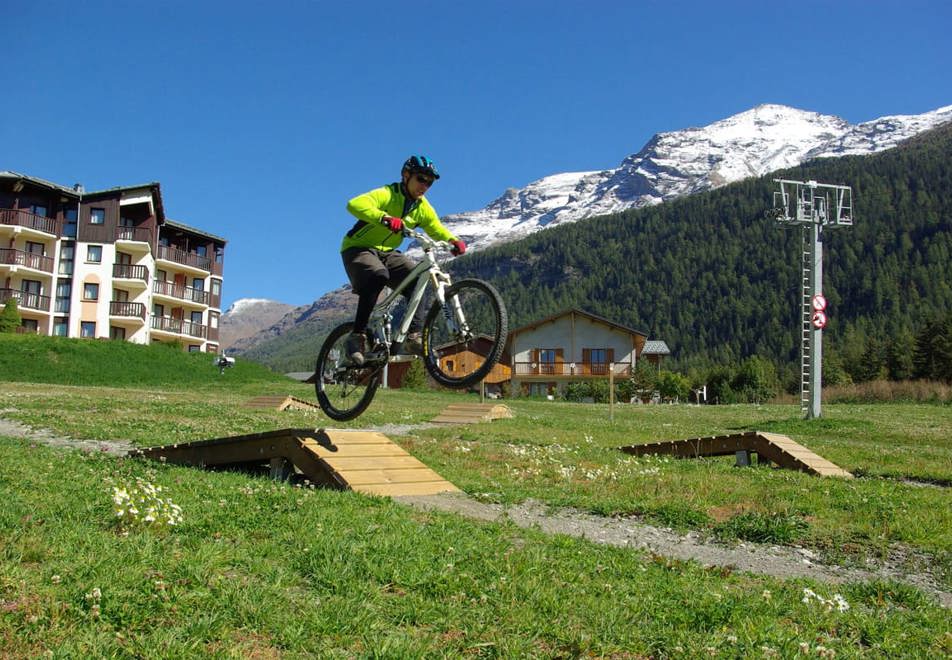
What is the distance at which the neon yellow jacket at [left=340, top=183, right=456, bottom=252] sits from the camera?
30.3 feet

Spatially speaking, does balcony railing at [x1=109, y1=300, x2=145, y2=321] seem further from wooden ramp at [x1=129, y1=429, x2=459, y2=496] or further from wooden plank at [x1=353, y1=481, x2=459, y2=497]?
wooden plank at [x1=353, y1=481, x2=459, y2=497]

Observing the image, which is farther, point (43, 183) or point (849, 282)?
point (849, 282)

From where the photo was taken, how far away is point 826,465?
15.1 m

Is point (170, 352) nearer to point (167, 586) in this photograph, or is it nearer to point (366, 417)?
point (366, 417)

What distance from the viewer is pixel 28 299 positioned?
6125 cm

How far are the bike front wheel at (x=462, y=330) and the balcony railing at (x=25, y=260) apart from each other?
2422 inches

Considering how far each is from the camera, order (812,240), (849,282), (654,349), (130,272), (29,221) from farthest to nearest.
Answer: (849,282), (654,349), (130,272), (29,221), (812,240)

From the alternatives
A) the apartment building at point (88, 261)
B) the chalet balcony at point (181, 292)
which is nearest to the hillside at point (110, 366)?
the apartment building at point (88, 261)

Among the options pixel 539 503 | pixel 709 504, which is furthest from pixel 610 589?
pixel 709 504

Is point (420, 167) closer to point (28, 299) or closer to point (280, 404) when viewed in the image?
point (280, 404)

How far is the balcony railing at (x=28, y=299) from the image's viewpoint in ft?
191

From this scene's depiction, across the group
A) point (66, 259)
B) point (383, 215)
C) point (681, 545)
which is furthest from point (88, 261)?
point (681, 545)

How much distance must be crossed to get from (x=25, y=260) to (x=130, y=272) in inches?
320

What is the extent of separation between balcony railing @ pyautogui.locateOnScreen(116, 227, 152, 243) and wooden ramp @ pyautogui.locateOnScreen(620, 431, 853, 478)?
2391 inches
